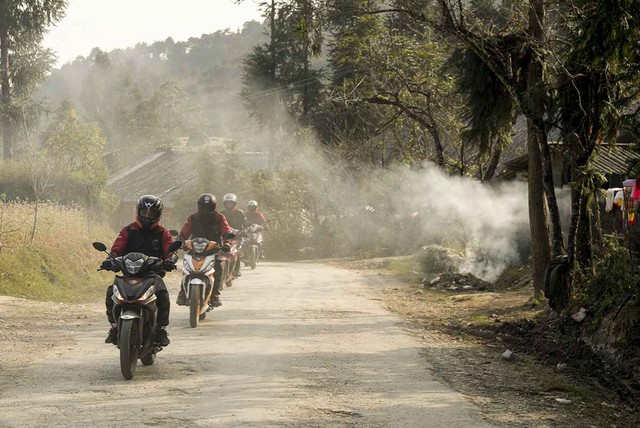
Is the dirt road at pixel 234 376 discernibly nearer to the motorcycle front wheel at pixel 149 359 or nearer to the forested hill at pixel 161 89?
the motorcycle front wheel at pixel 149 359

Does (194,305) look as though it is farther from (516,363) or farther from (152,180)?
(152,180)

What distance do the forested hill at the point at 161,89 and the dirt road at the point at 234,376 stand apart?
3484cm

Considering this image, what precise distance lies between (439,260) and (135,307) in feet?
57.4

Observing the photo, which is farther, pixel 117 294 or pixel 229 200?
pixel 229 200

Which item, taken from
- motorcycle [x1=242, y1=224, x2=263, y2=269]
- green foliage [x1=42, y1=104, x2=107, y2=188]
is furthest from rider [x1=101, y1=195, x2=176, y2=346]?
green foliage [x1=42, y1=104, x2=107, y2=188]

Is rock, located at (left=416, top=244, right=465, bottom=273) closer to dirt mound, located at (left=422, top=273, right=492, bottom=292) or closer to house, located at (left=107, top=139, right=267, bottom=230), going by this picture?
dirt mound, located at (left=422, top=273, right=492, bottom=292)

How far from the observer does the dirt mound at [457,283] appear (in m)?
21.0

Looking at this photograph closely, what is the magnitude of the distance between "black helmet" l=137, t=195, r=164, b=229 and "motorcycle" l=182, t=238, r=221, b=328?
3.16 m

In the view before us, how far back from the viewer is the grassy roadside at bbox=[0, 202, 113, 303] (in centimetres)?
1916

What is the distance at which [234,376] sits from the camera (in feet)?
31.1

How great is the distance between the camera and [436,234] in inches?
1315

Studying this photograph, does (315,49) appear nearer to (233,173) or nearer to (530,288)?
(530,288)

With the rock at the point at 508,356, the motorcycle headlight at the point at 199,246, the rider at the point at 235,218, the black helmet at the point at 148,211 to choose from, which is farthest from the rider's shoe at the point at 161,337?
the rider at the point at 235,218

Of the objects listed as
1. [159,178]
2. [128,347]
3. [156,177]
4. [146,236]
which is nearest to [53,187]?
[159,178]
